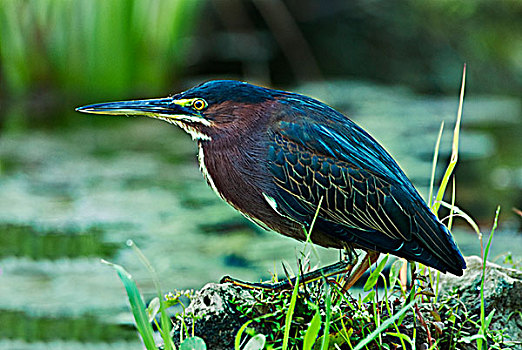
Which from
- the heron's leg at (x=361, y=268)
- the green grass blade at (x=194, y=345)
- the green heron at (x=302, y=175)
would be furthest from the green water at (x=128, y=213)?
the green grass blade at (x=194, y=345)

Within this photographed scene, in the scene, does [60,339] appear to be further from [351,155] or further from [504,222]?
[504,222]

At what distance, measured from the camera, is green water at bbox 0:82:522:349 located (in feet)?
16.9

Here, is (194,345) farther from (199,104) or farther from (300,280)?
(199,104)

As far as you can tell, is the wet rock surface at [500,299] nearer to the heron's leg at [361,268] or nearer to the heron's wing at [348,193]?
the heron's wing at [348,193]

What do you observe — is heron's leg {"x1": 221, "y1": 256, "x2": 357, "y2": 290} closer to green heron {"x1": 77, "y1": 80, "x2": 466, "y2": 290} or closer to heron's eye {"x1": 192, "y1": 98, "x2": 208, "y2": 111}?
green heron {"x1": 77, "y1": 80, "x2": 466, "y2": 290}

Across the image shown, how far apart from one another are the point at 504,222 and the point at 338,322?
12.5 feet

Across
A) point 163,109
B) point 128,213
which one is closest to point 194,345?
point 163,109

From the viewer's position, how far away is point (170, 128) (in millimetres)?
9648

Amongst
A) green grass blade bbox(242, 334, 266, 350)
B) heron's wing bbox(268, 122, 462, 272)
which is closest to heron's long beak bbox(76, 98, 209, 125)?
heron's wing bbox(268, 122, 462, 272)

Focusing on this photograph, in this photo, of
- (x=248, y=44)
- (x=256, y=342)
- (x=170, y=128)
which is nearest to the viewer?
(x=256, y=342)

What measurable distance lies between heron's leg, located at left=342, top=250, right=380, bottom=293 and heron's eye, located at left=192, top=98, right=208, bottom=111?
2.89 ft

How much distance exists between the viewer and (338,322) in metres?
3.06

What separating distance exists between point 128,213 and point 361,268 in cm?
374

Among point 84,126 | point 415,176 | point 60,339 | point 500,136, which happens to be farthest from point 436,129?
point 60,339
